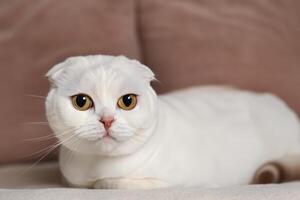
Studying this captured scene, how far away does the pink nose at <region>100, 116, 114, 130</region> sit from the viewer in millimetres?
945

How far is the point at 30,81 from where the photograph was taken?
1.51m

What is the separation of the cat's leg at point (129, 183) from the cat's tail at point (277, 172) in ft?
0.90

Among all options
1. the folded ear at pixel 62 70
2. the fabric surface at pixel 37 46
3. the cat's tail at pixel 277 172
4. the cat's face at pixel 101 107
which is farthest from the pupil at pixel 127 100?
the fabric surface at pixel 37 46

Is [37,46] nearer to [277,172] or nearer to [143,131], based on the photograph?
[143,131]

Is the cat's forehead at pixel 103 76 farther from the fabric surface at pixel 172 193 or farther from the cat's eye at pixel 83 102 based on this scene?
the fabric surface at pixel 172 193

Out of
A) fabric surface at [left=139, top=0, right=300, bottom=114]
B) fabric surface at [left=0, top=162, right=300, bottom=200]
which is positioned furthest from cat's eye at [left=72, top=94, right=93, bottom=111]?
fabric surface at [left=139, top=0, right=300, bottom=114]

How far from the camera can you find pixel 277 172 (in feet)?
3.98

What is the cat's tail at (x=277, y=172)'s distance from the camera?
1.21 meters

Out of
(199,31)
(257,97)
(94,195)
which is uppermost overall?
(199,31)

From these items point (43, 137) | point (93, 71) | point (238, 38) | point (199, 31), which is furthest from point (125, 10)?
point (93, 71)

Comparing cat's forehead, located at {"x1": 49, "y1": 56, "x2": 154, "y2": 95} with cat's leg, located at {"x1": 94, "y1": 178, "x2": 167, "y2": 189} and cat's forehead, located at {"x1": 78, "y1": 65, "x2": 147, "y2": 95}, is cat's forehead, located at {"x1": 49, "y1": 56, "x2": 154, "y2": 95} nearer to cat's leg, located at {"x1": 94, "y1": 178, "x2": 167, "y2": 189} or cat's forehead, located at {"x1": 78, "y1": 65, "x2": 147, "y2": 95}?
cat's forehead, located at {"x1": 78, "y1": 65, "x2": 147, "y2": 95}

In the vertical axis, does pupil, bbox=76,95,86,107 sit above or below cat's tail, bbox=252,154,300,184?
above

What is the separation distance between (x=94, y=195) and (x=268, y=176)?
0.46m

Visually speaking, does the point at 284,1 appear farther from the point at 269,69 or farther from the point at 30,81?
the point at 30,81
